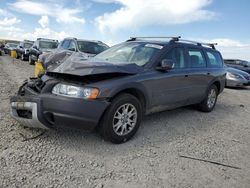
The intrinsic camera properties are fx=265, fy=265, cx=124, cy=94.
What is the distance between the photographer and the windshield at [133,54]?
187 inches

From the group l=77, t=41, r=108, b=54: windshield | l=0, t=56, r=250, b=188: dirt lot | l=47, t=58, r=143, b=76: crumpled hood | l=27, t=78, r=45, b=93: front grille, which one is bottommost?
l=0, t=56, r=250, b=188: dirt lot

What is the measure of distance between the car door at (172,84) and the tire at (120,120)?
21.4 inches

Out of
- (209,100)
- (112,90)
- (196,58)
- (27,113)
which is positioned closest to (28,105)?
(27,113)

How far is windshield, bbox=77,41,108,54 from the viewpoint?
10523 mm

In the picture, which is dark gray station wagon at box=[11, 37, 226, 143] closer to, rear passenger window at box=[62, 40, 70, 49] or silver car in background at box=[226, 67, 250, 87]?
rear passenger window at box=[62, 40, 70, 49]

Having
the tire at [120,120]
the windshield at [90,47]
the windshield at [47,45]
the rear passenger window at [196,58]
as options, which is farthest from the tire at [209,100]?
the windshield at [47,45]

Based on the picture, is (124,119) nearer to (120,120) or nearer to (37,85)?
(120,120)

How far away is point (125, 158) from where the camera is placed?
370 cm

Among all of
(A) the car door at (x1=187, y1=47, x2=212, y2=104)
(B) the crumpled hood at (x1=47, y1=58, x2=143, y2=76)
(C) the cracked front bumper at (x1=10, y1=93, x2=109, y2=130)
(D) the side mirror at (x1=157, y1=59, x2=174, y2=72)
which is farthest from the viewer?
(A) the car door at (x1=187, y1=47, x2=212, y2=104)

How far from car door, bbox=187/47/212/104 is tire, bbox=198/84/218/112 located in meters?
0.27

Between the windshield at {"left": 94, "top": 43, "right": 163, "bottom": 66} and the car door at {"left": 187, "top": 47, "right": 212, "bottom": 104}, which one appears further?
the car door at {"left": 187, "top": 47, "right": 212, "bottom": 104}

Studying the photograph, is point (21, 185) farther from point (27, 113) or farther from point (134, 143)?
point (134, 143)

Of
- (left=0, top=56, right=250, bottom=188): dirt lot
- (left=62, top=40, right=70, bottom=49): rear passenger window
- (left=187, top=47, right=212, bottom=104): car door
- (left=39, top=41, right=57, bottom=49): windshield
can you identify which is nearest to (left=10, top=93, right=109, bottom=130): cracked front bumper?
(left=0, top=56, right=250, bottom=188): dirt lot

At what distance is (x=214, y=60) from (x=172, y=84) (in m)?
2.47
